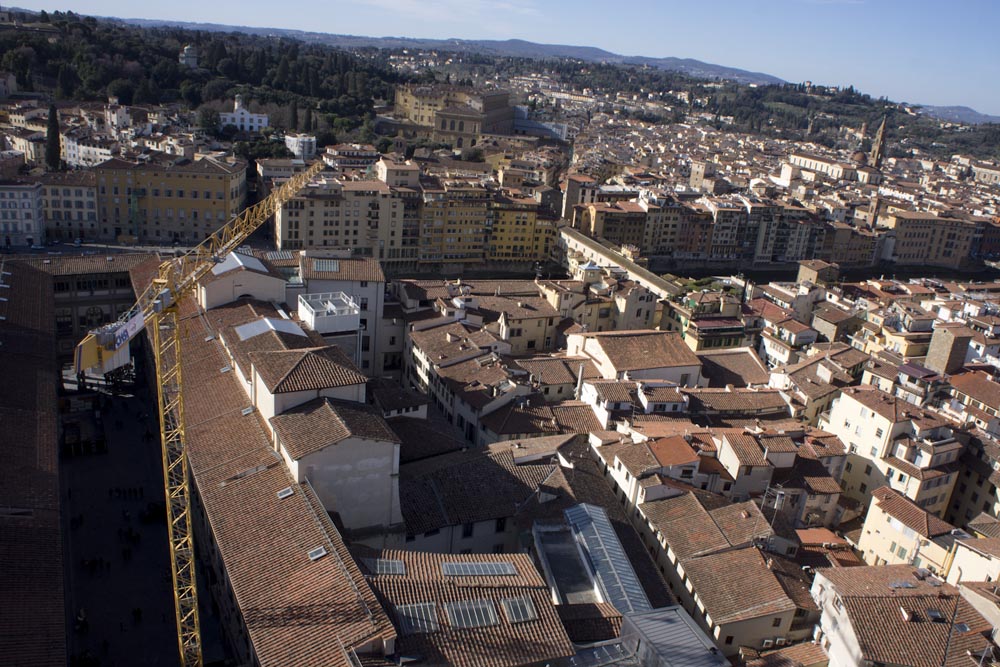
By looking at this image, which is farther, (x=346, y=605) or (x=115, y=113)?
(x=115, y=113)

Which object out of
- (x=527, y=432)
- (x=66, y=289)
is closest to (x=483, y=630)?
(x=527, y=432)

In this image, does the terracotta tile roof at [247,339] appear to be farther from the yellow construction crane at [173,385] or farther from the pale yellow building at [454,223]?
the pale yellow building at [454,223]

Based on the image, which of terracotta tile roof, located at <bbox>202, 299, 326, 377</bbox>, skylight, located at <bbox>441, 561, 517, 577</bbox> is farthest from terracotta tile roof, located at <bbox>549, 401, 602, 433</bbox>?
skylight, located at <bbox>441, 561, 517, 577</bbox>

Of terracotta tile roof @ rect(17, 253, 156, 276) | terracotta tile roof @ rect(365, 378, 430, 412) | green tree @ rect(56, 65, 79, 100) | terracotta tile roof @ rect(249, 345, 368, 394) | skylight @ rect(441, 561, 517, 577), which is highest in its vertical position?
green tree @ rect(56, 65, 79, 100)

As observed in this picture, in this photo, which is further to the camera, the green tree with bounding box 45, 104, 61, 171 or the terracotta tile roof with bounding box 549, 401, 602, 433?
the green tree with bounding box 45, 104, 61, 171

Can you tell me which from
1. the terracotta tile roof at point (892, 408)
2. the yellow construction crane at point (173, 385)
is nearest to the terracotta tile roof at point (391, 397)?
the yellow construction crane at point (173, 385)

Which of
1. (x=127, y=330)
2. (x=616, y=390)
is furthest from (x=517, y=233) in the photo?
(x=127, y=330)

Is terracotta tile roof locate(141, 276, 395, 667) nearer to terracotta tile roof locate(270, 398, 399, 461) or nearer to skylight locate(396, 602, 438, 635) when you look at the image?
skylight locate(396, 602, 438, 635)

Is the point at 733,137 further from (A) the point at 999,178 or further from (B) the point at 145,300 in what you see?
(B) the point at 145,300
